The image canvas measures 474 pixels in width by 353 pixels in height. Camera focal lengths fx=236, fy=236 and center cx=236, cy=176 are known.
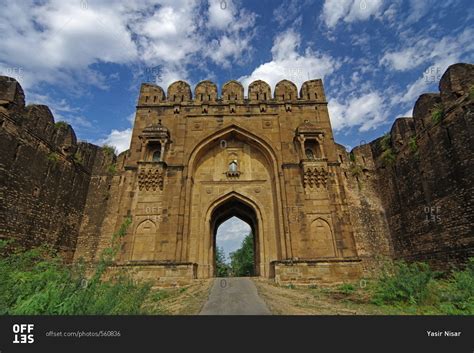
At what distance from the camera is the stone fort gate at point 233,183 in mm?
11172

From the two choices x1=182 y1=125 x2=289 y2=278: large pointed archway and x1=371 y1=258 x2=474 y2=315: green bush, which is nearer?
x1=371 y1=258 x2=474 y2=315: green bush

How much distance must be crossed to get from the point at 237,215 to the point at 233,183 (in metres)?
3.37

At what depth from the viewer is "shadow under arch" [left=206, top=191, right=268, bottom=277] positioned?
12523 millimetres

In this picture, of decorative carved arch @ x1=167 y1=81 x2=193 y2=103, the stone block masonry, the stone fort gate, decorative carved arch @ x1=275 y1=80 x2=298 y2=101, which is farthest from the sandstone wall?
the stone block masonry

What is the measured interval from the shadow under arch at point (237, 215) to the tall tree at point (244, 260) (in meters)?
21.2

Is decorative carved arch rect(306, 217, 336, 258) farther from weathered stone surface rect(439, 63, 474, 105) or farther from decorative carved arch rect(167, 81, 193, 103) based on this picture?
decorative carved arch rect(167, 81, 193, 103)

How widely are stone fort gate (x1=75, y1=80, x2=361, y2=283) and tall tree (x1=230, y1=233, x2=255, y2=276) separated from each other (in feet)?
75.3

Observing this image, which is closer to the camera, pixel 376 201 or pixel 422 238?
pixel 422 238

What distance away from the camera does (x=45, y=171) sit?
46.6 ft

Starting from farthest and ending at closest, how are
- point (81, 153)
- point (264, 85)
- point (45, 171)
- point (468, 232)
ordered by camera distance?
point (81, 153)
point (264, 85)
point (45, 171)
point (468, 232)
